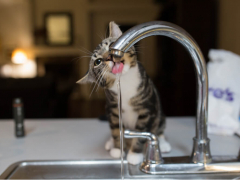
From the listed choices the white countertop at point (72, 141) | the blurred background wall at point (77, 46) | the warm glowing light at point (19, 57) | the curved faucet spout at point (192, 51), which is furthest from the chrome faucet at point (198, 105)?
the warm glowing light at point (19, 57)

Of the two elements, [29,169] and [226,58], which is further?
[226,58]

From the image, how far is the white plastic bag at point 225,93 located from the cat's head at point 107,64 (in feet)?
1.28

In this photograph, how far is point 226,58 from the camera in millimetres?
864

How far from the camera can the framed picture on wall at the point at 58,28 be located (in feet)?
11.0

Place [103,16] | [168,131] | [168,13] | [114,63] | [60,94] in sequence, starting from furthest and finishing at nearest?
[103,16] < [60,94] < [168,13] < [168,131] < [114,63]

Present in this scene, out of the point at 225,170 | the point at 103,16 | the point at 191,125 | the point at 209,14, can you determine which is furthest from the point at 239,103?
the point at 103,16

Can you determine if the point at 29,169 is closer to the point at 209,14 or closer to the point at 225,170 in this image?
the point at 225,170

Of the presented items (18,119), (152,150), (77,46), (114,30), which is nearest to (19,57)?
(77,46)

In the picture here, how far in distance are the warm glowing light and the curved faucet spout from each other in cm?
327

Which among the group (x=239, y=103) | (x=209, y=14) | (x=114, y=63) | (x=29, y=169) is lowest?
(x=29, y=169)

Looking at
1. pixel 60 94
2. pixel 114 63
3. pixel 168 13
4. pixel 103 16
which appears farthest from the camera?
pixel 103 16

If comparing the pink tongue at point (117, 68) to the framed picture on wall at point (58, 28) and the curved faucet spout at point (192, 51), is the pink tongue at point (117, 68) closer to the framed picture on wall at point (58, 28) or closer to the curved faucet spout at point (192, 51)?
the curved faucet spout at point (192, 51)

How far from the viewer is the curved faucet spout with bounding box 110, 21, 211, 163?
0.47 meters

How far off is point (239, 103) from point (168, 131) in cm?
29
